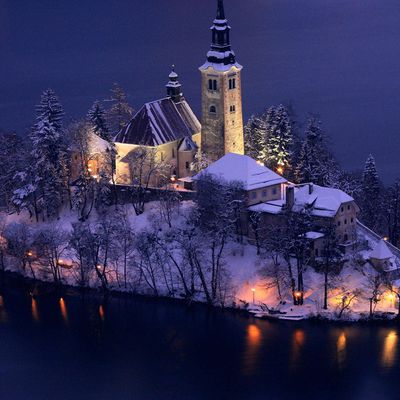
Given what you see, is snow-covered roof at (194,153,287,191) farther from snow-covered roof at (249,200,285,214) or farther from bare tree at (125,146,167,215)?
bare tree at (125,146,167,215)

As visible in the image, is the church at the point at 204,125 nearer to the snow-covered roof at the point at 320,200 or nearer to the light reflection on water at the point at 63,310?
the light reflection on water at the point at 63,310

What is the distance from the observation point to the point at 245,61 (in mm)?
158500

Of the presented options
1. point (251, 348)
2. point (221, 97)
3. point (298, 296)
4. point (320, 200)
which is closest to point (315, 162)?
point (320, 200)

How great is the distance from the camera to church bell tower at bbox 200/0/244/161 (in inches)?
3167

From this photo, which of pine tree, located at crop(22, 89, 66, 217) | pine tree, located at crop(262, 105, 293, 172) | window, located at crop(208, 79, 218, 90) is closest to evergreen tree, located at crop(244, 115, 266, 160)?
pine tree, located at crop(262, 105, 293, 172)

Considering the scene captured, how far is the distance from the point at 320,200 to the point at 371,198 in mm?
9738

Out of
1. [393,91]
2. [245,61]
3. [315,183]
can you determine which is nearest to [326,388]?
[315,183]

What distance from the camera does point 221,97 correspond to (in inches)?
3189

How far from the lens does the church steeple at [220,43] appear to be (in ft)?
262

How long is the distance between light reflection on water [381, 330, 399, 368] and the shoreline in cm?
152

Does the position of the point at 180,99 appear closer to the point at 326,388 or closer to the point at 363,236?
the point at 363,236

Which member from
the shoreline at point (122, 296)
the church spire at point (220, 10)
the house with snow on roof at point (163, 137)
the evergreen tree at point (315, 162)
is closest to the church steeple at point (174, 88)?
the house with snow on roof at point (163, 137)

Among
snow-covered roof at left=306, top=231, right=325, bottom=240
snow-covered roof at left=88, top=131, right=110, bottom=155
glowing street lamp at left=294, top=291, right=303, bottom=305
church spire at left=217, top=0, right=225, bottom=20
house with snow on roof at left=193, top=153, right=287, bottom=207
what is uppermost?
church spire at left=217, top=0, right=225, bottom=20

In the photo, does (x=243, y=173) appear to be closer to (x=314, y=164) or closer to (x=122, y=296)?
(x=314, y=164)
